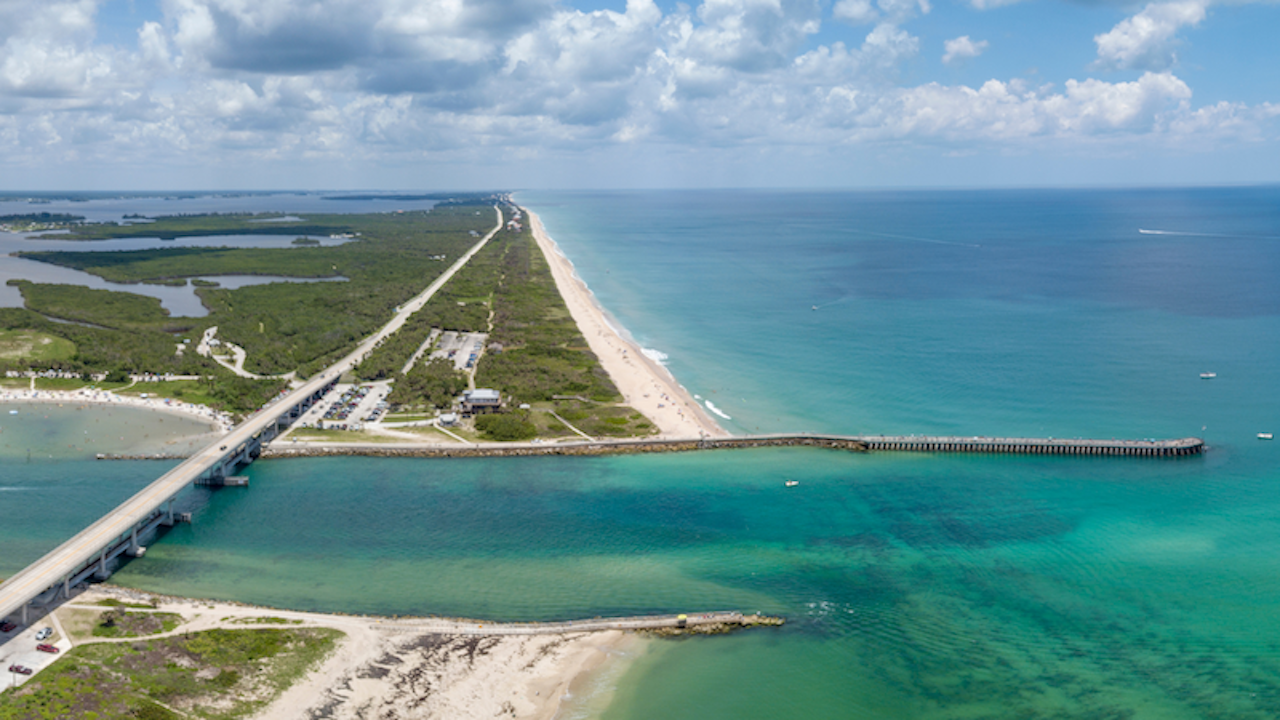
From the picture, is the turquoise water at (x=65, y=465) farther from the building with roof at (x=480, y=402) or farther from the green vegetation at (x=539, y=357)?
the green vegetation at (x=539, y=357)

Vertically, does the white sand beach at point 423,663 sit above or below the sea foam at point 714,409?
below

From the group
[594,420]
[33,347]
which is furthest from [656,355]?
[33,347]

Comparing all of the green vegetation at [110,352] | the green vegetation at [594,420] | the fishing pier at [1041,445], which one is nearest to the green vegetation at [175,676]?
the green vegetation at [594,420]

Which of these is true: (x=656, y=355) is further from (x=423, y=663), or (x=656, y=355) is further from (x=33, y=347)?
(x=33, y=347)

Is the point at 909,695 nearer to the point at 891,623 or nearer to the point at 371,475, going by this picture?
the point at 891,623

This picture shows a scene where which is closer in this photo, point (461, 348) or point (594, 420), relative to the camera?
point (594, 420)

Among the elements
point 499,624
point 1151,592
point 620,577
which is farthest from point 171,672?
point 1151,592
